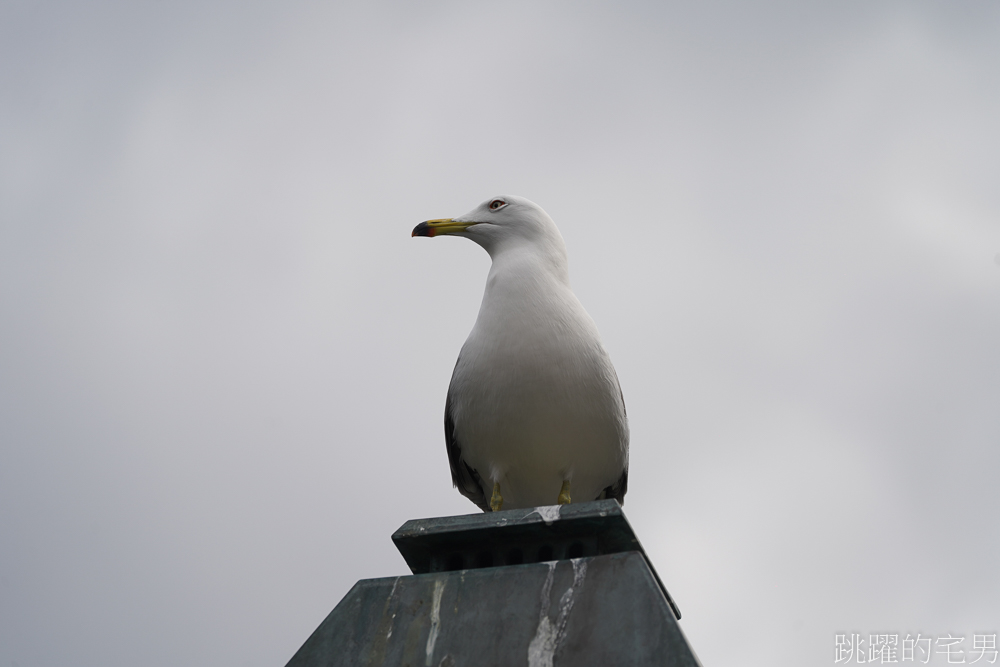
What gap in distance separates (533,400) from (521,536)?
3.73ft

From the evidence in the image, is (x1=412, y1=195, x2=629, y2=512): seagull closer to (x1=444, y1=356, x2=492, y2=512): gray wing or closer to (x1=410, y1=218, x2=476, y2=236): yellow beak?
(x1=444, y1=356, x2=492, y2=512): gray wing

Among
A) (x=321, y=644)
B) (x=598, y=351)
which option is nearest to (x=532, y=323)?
(x=598, y=351)

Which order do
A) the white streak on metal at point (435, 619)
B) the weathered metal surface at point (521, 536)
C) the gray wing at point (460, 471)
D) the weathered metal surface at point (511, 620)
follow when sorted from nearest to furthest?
the weathered metal surface at point (511, 620), the white streak on metal at point (435, 619), the weathered metal surface at point (521, 536), the gray wing at point (460, 471)

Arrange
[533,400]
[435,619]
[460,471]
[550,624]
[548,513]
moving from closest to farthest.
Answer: [550,624]
[435,619]
[548,513]
[533,400]
[460,471]

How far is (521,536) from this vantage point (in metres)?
4.01

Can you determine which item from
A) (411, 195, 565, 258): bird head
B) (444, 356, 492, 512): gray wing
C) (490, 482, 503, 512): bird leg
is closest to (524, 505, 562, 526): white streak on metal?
(490, 482, 503, 512): bird leg

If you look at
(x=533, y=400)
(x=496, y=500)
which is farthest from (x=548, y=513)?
(x=496, y=500)

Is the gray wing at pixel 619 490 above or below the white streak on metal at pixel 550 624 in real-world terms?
below

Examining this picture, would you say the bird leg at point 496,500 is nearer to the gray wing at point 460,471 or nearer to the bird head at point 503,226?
the gray wing at point 460,471

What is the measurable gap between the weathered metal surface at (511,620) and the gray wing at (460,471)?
1681 mm

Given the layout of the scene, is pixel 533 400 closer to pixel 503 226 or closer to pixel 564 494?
pixel 564 494

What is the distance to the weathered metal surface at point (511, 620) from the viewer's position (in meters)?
3.35

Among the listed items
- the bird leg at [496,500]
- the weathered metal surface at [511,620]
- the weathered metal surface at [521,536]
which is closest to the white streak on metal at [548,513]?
the weathered metal surface at [521,536]

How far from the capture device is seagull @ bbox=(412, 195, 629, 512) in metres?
5.03
